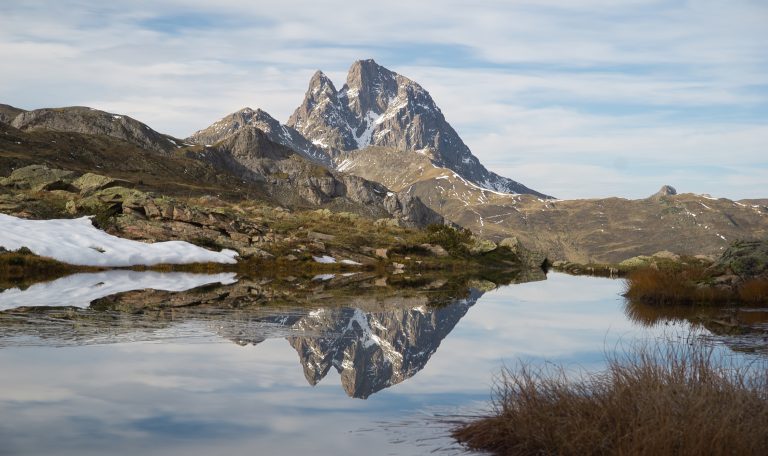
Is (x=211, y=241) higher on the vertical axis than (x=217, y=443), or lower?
higher

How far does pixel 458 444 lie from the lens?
982 cm

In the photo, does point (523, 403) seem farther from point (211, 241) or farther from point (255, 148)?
point (255, 148)

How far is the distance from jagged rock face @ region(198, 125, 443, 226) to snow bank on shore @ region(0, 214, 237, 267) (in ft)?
329

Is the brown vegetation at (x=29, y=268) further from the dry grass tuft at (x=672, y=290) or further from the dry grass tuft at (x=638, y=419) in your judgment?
the dry grass tuft at (x=638, y=419)

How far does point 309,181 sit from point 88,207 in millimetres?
114154

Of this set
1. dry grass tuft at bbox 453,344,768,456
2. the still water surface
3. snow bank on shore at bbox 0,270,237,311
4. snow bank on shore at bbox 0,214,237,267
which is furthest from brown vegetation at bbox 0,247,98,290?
dry grass tuft at bbox 453,344,768,456

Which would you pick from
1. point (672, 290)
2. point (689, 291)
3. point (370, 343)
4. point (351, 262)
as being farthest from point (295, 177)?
point (370, 343)

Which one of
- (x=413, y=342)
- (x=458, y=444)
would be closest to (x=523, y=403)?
(x=458, y=444)

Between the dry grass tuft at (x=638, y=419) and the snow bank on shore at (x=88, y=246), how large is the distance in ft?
113

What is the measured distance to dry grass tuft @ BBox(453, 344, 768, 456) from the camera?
791 centimetres

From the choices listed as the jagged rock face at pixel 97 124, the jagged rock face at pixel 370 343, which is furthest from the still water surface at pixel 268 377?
the jagged rock face at pixel 97 124

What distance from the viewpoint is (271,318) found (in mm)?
22453

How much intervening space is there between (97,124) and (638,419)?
18184 cm

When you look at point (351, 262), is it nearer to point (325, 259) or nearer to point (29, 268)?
point (325, 259)
